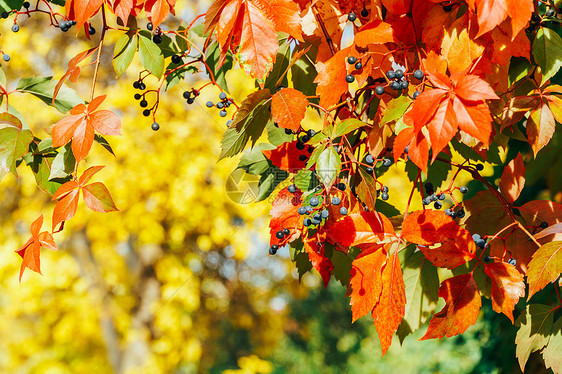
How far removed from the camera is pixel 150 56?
0.78 metres

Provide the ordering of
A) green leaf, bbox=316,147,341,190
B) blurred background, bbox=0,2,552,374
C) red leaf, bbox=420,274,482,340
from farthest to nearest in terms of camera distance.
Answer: blurred background, bbox=0,2,552,374 < red leaf, bbox=420,274,482,340 < green leaf, bbox=316,147,341,190

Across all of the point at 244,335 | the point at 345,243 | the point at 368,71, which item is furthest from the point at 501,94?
the point at 244,335

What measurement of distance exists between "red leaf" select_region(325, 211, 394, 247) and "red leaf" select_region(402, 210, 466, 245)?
Result: 1.5 inches

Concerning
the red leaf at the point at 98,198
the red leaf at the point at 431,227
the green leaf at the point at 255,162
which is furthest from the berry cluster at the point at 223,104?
the red leaf at the point at 431,227

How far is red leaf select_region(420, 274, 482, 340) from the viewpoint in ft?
2.20

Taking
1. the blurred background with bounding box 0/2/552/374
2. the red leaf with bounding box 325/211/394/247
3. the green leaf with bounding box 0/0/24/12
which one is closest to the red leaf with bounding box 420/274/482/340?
the red leaf with bounding box 325/211/394/247

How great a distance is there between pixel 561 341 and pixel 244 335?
6.09 m

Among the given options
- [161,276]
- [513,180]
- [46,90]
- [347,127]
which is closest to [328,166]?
[347,127]

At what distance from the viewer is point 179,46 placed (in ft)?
2.92

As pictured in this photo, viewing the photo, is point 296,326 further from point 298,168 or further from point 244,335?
point 298,168

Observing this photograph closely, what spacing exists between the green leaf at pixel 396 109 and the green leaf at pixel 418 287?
0.34 meters

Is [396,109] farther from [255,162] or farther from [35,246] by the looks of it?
[35,246]

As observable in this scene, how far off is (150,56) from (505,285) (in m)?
0.59

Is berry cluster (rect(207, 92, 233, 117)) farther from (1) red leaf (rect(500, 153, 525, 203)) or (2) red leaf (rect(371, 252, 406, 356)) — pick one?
(1) red leaf (rect(500, 153, 525, 203))
